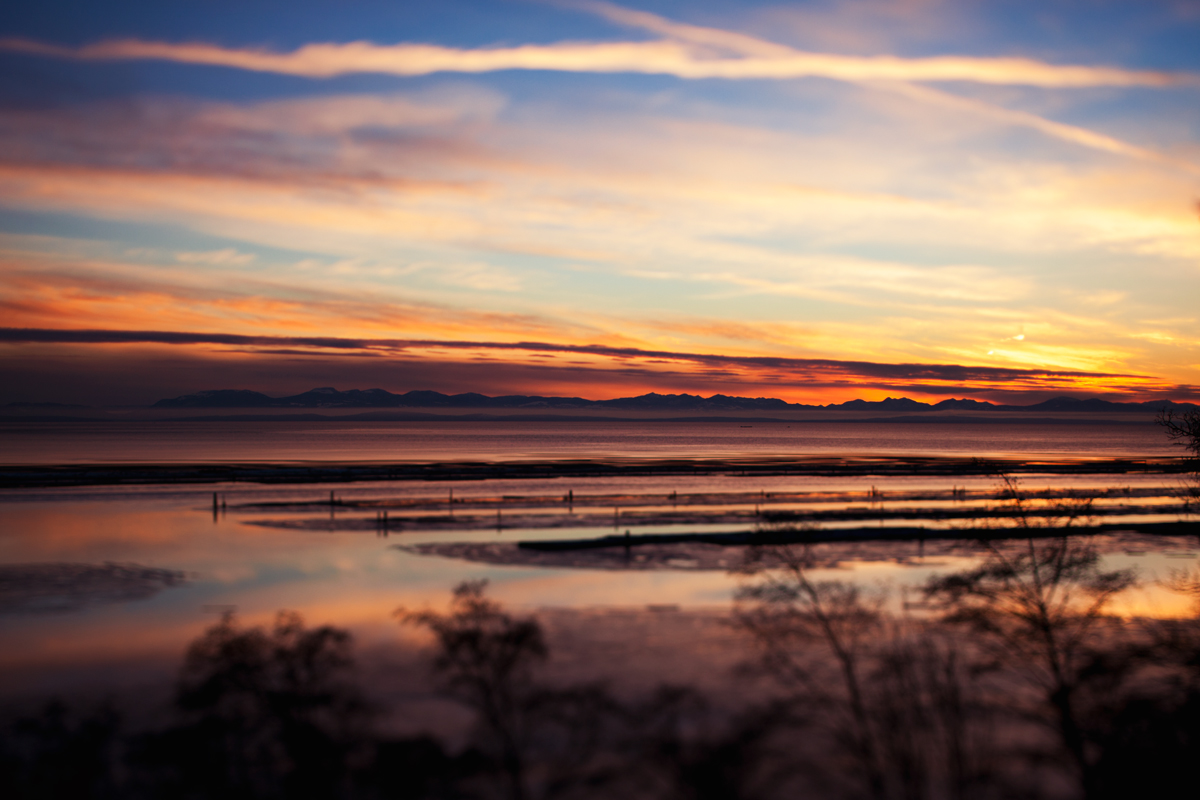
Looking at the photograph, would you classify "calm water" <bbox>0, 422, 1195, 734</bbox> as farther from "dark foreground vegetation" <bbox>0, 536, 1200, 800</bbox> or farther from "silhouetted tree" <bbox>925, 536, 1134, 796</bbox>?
"dark foreground vegetation" <bbox>0, 536, 1200, 800</bbox>

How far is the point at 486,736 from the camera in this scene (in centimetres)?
2031

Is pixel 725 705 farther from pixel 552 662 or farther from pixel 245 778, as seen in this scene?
pixel 245 778

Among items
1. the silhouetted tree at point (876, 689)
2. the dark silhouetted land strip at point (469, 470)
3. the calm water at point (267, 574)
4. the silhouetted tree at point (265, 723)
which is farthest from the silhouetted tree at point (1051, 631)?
the dark silhouetted land strip at point (469, 470)

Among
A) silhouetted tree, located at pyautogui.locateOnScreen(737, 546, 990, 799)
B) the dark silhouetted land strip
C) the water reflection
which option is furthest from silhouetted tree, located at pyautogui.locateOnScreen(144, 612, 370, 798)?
the dark silhouetted land strip

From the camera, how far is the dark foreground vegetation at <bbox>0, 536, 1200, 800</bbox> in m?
17.8

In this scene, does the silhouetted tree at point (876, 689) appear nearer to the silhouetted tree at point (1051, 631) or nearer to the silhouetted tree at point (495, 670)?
the silhouetted tree at point (1051, 631)

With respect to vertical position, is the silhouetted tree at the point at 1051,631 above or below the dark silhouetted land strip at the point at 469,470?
above

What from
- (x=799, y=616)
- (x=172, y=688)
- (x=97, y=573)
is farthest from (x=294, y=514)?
(x=799, y=616)

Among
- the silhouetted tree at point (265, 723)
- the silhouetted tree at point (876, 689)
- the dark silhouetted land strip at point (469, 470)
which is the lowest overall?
the dark silhouetted land strip at point (469, 470)

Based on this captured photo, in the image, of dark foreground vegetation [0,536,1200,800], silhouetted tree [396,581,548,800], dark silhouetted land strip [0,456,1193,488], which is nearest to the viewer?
dark foreground vegetation [0,536,1200,800]

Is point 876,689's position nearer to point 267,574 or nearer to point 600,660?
point 600,660

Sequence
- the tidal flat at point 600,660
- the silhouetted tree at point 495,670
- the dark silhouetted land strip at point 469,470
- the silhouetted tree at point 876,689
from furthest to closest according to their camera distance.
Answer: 1. the dark silhouetted land strip at point 469,470
2. the silhouetted tree at point 495,670
3. the tidal flat at point 600,660
4. the silhouetted tree at point 876,689

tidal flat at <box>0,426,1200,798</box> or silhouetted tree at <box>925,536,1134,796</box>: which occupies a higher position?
silhouetted tree at <box>925,536,1134,796</box>

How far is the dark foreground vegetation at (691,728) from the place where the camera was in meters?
17.8
